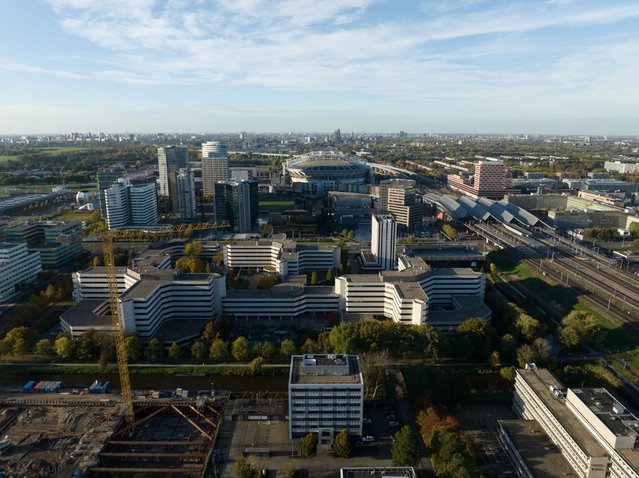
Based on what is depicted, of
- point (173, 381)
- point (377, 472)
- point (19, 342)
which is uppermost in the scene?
point (19, 342)

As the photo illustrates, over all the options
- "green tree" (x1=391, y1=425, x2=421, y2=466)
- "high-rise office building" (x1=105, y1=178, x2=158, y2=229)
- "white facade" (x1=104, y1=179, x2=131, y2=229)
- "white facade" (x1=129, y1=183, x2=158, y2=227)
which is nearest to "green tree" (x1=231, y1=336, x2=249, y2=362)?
"green tree" (x1=391, y1=425, x2=421, y2=466)

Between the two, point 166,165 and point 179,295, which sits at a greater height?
point 166,165

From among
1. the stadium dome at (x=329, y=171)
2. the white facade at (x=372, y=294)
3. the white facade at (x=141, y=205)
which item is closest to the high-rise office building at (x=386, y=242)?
the white facade at (x=372, y=294)

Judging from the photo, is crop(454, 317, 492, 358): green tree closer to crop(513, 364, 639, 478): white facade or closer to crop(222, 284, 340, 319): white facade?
crop(513, 364, 639, 478): white facade

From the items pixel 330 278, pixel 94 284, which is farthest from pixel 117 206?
pixel 330 278

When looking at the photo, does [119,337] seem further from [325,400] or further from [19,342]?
[325,400]

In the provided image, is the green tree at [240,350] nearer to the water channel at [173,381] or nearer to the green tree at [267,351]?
the green tree at [267,351]
